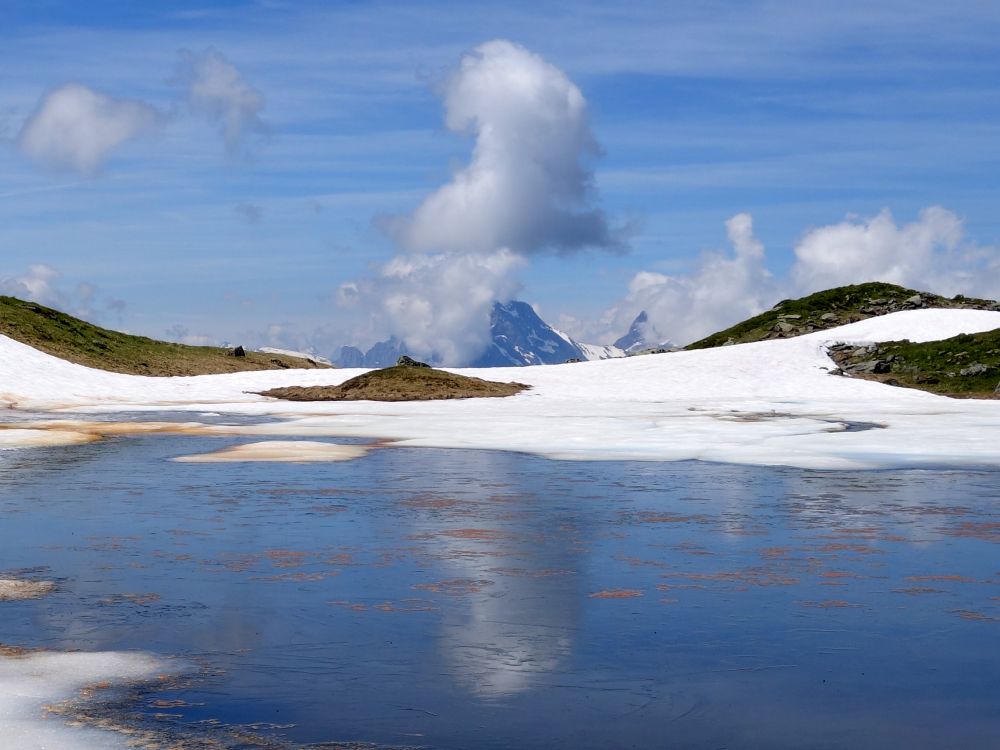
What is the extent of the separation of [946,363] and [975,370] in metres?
3.56

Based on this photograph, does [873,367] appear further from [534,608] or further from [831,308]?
[534,608]

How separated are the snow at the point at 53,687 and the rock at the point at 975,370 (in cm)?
5799

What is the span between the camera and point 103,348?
87750mm

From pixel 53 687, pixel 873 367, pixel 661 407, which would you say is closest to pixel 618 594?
pixel 53 687

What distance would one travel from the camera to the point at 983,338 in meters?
68.4

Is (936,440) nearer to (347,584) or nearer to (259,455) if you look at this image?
(259,455)

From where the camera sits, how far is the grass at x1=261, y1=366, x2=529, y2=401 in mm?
60719

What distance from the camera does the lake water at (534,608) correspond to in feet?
31.8

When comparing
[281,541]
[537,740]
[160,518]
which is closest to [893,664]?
[537,740]

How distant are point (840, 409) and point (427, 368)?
81.6ft

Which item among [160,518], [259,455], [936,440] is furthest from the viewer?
[936,440]

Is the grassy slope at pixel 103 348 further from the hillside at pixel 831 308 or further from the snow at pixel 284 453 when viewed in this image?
the snow at pixel 284 453

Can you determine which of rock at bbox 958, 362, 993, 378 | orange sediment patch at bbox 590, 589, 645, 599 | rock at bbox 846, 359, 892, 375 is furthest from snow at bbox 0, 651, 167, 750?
rock at bbox 846, 359, 892, 375

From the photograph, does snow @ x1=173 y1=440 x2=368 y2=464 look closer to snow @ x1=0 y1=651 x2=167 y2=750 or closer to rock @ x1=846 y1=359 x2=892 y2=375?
snow @ x1=0 y1=651 x2=167 y2=750
